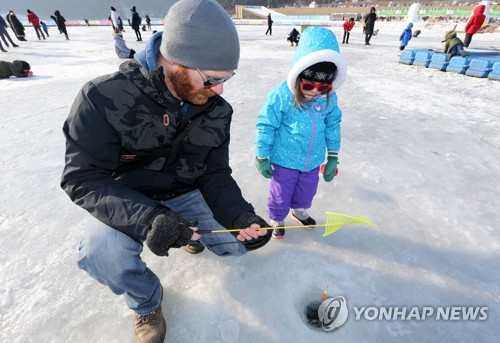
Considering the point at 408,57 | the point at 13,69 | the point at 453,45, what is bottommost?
the point at 408,57

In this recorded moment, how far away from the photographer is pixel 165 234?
1.35 meters

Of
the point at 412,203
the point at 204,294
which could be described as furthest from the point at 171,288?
the point at 412,203

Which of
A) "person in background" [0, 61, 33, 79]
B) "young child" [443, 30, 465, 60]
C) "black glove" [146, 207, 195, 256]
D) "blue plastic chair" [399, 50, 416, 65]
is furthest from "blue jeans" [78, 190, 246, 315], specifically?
"blue plastic chair" [399, 50, 416, 65]

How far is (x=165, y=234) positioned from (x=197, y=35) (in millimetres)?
1037

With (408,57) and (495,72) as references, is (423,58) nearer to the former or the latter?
(408,57)

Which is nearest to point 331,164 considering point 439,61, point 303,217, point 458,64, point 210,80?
point 303,217

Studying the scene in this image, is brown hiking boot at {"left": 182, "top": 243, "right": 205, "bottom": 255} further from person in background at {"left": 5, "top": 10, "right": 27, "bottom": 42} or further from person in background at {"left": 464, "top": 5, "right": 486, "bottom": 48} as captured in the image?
person in background at {"left": 5, "top": 10, "right": 27, "bottom": 42}

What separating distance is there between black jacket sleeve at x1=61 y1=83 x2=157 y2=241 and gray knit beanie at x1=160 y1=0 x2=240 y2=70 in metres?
0.52

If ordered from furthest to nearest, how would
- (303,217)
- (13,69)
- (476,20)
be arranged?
(476,20), (13,69), (303,217)

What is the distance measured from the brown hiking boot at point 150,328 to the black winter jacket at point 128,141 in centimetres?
50

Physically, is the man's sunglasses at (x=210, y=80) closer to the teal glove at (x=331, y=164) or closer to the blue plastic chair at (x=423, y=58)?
the teal glove at (x=331, y=164)

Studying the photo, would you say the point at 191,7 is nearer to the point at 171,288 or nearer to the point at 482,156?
the point at 171,288

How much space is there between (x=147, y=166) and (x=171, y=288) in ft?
2.94

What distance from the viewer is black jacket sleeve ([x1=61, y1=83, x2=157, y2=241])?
4.54 feet
